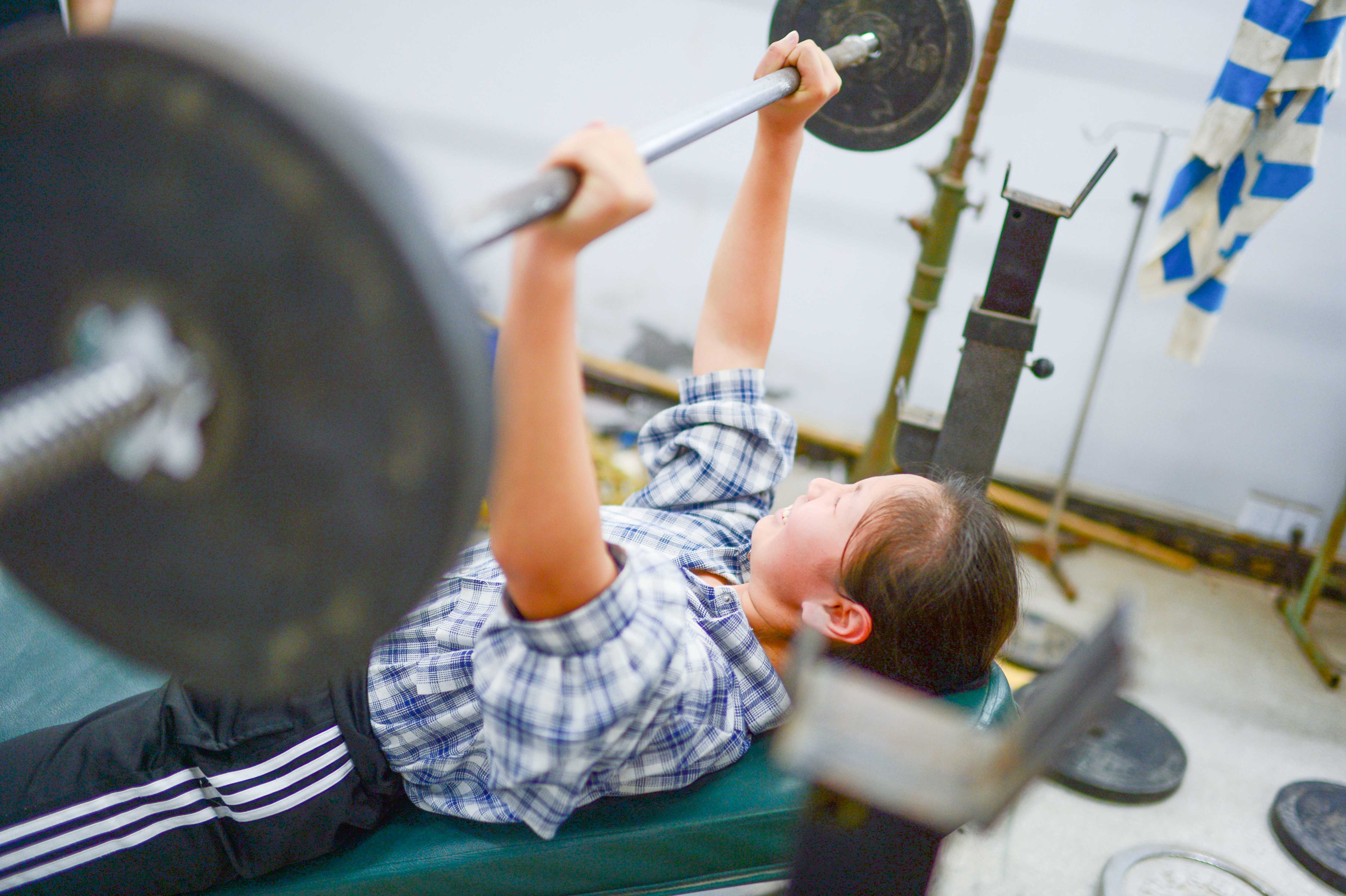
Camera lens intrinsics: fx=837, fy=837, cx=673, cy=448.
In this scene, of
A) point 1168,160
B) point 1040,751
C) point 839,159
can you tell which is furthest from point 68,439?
point 1168,160

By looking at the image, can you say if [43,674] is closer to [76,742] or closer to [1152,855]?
[76,742]

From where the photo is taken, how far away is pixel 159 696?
1.09 m

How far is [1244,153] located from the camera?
200cm

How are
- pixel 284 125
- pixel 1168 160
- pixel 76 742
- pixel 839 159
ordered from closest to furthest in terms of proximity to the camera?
pixel 284 125
pixel 76 742
pixel 1168 160
pixel 839 159

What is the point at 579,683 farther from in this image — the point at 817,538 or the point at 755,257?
the point at 755,257

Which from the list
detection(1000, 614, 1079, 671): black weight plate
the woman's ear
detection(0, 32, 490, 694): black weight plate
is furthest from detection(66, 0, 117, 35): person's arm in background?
detection(1000, 614, 1079, 671): black weight plate

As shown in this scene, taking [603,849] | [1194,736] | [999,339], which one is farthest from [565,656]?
[1194,736]

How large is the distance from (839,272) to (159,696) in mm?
2339

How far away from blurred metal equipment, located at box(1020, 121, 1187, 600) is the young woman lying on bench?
1462 mm

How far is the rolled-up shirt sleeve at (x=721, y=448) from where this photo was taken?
1.22 m

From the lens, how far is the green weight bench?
1001 mm

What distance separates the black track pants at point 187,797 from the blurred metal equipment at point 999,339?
3.40 feet

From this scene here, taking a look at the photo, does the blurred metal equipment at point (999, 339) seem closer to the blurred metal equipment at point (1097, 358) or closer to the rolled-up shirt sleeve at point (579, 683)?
the rolled-up shirt sleeve at point (579, 683)

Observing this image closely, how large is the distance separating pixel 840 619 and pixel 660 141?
24.0 inches
